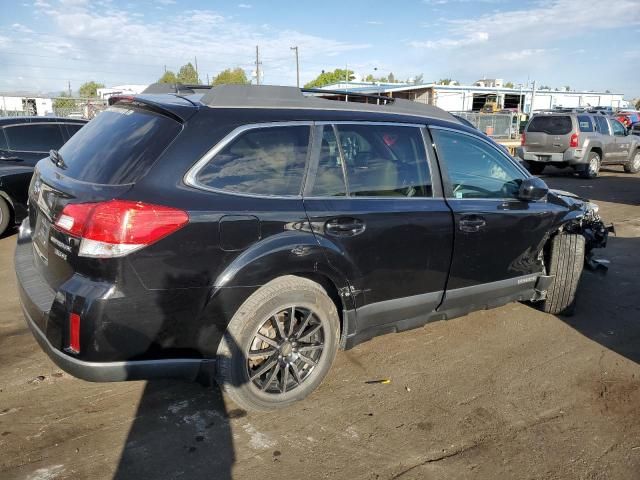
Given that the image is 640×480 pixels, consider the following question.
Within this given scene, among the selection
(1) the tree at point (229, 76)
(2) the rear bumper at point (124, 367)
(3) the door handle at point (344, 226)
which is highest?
(1) the tree at point (229, 76)

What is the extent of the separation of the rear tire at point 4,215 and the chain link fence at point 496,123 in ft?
65.3

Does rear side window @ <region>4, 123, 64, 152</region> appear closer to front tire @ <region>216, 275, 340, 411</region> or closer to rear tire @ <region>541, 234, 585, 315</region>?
front tire @ <region>216, 275, 340, 411</region>

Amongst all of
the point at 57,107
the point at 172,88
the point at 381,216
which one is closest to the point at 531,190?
the point at 381,216

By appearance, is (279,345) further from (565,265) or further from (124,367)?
(565,265)

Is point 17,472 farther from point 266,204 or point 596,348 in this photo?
point 596,348

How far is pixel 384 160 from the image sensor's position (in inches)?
138

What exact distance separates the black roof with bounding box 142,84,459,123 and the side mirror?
0.84 meters

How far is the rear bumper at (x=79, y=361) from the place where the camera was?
8.53 feet

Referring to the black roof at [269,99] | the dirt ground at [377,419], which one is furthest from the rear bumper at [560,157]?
the black roof at [269,99]

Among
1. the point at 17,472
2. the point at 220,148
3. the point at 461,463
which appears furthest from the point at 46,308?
the point at 461,463

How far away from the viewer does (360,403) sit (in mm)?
3297

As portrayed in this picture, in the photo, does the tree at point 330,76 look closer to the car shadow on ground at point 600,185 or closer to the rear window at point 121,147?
the car shadow on ground at point 600,185

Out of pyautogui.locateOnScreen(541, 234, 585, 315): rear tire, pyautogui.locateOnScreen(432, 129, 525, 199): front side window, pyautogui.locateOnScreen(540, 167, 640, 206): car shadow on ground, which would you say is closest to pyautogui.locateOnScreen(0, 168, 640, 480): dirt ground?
pyautogui.locateOnScreen(541, 234, 585, 315): rear tire

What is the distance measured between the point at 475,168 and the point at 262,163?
1892 mm
